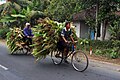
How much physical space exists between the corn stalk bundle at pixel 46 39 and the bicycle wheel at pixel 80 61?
1195 mm

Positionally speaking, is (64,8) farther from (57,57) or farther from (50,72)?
(50,72)

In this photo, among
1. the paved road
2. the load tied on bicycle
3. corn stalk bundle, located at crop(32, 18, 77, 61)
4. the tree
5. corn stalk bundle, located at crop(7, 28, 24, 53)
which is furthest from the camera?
the tree

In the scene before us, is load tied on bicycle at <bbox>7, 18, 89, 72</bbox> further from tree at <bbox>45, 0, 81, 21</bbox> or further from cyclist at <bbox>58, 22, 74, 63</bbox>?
tree at <bbox>45, 0, 81, 21</bbox>

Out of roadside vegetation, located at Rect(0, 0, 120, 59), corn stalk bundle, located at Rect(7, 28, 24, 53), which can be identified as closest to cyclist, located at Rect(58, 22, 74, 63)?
roadside vegetation, located at Rect(0, 0, 120, 59)

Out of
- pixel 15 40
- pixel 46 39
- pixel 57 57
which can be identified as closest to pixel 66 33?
pixel 46 39

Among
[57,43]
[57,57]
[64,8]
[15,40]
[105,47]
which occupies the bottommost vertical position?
[105,47]

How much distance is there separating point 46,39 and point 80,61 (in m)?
1.83

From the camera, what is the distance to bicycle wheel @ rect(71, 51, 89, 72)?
33.9ft

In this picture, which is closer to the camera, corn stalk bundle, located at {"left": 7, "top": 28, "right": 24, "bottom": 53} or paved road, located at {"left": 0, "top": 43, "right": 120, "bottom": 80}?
paved road, located at {"left": 0, "top": 43, "right": 120, "bottom": 80}

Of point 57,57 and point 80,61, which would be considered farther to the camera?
point 57,57

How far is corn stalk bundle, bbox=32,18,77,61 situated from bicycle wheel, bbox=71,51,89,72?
120 centimetres

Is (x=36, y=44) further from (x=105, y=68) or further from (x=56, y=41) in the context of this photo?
(x=105, y=68)

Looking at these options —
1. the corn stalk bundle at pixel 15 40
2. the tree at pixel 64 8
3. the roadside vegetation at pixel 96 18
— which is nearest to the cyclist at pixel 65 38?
the roadside vegetation at pixel 96 18

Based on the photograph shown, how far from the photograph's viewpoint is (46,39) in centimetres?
1145
